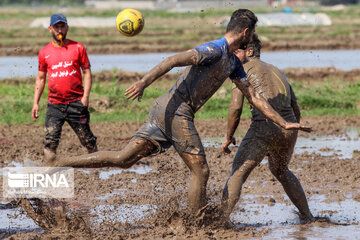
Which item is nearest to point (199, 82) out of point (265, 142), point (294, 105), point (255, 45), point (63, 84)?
point (255, 45)

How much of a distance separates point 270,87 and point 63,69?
2.56 metres

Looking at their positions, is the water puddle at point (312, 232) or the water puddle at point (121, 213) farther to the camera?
the water puddle at point (121, 213)

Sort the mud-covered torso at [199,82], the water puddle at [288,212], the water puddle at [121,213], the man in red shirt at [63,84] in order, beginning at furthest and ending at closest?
the man in red shirt at [63,84]
the water puddle at [288,212]
the water puddle at [121,213]
the mud-covered torso at [199,82]

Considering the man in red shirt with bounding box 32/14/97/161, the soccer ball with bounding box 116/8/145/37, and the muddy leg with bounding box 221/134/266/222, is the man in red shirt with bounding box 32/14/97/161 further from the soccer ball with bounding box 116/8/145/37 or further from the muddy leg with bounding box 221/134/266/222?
the muddy leg with bounding box 221/134/266/222

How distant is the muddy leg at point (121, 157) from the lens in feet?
19.2

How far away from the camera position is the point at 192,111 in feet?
19.2

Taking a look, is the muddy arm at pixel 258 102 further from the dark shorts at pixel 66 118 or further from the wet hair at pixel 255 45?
the dark shorts at pixel 66 118

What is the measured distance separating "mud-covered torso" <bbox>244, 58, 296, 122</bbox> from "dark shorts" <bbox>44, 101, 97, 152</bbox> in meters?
2.24

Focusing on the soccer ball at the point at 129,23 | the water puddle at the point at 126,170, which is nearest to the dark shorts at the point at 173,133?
the soccer ball at the point at 129,23

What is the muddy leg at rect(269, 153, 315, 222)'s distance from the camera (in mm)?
6242

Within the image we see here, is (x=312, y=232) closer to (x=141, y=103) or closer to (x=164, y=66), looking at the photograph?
(x=164, y=66)

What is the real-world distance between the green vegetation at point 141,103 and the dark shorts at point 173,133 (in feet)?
23.6

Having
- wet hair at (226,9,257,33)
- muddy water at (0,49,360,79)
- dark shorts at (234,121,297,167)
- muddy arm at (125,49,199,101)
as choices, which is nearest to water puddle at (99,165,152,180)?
dark shorts at (234,121,297,167)

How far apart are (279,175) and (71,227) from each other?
2.11 meters
